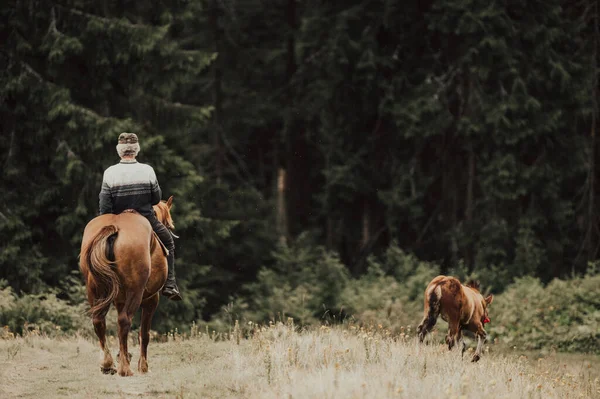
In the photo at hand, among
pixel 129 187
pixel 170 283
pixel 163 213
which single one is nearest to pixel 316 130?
pixel 163 213

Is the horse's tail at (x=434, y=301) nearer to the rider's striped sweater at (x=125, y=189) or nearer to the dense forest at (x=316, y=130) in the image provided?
the rider's striped sweater at (x=125, y=189)

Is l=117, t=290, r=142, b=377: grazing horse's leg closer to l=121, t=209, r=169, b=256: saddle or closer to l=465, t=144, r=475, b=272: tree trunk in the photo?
l=121, t=209, r=169, b=256: saddle

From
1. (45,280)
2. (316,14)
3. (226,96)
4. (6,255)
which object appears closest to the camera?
(6,255)

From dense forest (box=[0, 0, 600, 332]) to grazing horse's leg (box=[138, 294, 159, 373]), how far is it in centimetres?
897

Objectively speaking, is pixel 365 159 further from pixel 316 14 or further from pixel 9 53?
pixel 9 53

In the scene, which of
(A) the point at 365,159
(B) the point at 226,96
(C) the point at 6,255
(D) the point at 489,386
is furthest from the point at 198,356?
(B) the point at 226,96

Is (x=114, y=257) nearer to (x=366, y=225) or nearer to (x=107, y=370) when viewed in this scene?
(x=107, y=370)

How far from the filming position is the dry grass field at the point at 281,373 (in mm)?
8094

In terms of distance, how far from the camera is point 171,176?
19.7 metres

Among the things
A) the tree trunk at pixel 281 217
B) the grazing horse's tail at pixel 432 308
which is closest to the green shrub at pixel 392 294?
the tree trunk at pixel 281 217

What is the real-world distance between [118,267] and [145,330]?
1.10 meters

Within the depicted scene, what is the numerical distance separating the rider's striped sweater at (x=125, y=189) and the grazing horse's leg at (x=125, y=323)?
0.99 metres

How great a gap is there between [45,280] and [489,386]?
43.7 ft

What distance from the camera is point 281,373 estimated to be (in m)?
8.84
